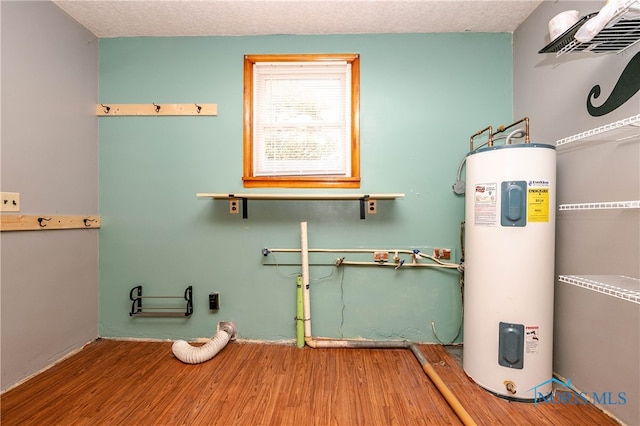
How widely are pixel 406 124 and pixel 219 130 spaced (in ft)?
5.20

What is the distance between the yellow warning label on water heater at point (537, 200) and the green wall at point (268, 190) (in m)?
0.70

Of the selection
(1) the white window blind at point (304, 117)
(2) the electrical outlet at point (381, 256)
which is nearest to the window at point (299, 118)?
(1) the white window blind at point (304, 117)

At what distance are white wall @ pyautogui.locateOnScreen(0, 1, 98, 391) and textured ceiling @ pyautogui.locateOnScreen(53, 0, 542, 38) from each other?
333 mm

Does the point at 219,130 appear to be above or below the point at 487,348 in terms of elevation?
above

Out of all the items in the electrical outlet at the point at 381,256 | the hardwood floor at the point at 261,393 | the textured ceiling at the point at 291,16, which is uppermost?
the textured ceiling at the point at 291,16

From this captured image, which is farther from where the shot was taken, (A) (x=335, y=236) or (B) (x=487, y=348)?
(A) (x=335, y=236)

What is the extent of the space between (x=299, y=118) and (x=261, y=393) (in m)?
2.02

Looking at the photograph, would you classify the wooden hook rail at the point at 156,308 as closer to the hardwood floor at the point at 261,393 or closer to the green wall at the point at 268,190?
the green wall at the point at 268,190

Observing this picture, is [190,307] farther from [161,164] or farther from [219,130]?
[219,130]

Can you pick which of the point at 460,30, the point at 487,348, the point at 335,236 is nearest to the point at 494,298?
the point at 487,348

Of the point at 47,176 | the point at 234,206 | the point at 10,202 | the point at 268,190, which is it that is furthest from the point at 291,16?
the point at 10,202

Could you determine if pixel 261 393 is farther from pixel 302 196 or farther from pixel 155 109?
pixel 155 109

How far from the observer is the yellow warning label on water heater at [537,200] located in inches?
56.3

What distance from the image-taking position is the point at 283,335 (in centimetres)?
216
